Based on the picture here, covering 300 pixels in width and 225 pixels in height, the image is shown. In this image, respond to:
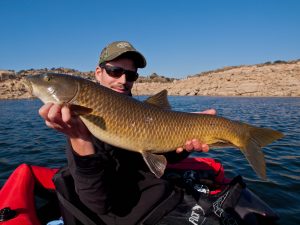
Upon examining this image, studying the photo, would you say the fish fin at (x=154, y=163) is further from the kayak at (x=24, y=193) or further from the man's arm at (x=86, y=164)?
the kayak at (x=24, y=193)

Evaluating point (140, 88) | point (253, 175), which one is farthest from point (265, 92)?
point (253, 175)

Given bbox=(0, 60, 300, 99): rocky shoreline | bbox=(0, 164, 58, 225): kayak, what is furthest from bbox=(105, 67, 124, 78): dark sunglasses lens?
bbox=(0, 60, 300, 99): rocky shoreline

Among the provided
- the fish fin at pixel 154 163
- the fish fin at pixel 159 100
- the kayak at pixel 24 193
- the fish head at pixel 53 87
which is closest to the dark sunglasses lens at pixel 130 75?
the fish fin at pixel 159 100

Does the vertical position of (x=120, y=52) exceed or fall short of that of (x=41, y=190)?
it exceeds it

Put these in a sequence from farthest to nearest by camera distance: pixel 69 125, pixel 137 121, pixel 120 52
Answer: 1. pixel 120 52
2. pixel 137 121
3. pixel 69 125

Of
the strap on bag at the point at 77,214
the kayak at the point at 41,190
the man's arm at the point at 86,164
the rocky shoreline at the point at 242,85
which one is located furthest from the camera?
the rocky shoreline at the point at 242,85

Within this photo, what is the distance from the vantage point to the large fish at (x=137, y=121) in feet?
9.70

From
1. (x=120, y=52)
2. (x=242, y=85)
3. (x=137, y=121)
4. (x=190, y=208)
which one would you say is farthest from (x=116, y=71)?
(x=242, y=85)

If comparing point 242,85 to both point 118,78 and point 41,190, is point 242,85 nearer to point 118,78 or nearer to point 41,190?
point 41,190

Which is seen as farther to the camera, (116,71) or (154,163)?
(116,71)

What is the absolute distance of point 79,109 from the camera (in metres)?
2.74

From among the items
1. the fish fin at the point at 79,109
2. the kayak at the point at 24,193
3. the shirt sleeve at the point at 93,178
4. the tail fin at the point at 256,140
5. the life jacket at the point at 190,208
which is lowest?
the kayak at the point at 24,193

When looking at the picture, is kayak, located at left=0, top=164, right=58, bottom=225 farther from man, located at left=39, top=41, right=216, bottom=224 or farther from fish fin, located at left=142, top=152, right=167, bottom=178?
fish fin, located at left=142, top=152, right=167, bottom=178

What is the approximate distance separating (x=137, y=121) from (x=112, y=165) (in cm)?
55
